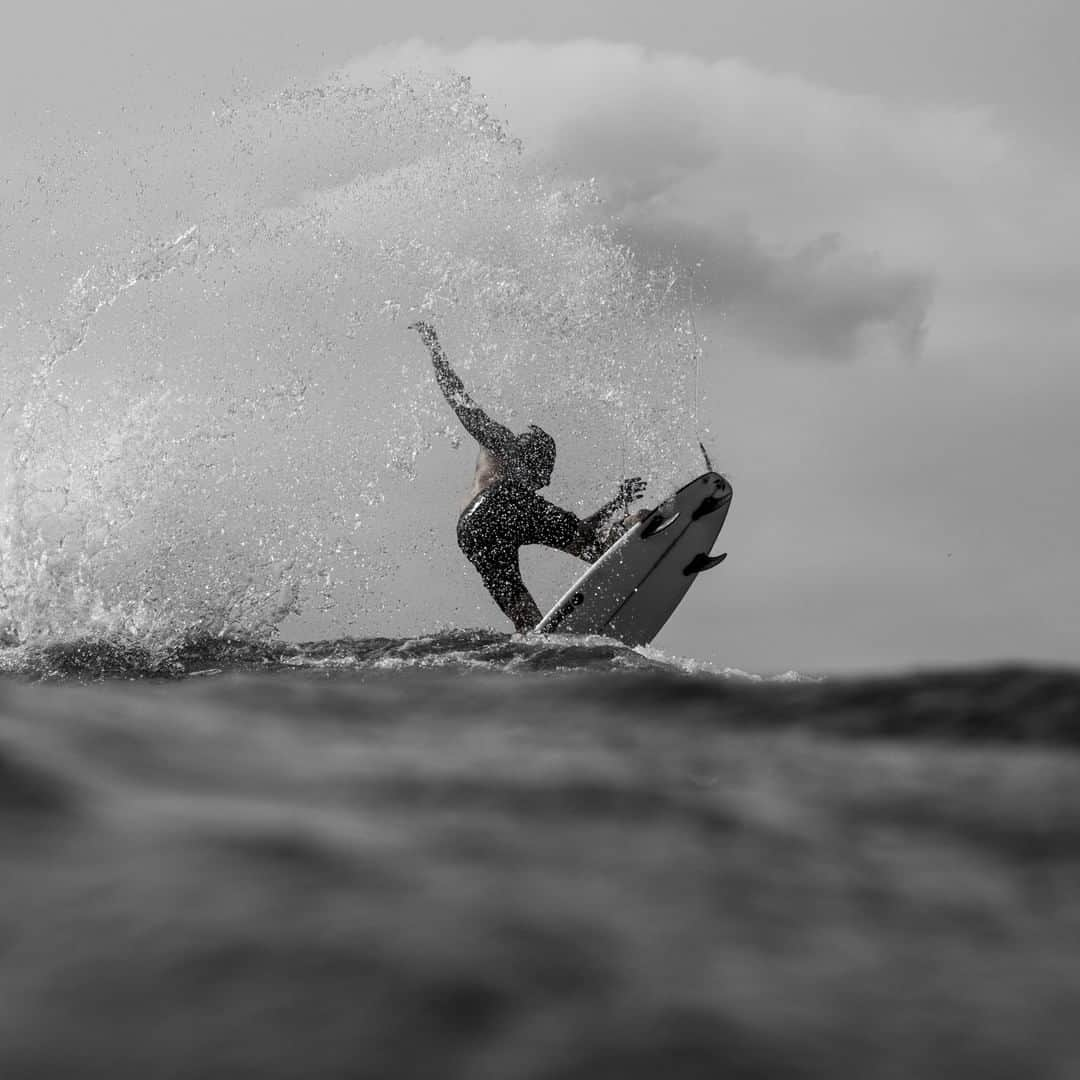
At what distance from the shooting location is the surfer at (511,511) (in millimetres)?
13672

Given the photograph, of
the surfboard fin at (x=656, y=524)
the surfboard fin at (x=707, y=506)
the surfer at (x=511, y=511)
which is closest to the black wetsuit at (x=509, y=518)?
the surfer at (x=511, y=511)

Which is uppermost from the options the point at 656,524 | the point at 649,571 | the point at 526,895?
the point at 656,524

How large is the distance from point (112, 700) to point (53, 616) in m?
10.6

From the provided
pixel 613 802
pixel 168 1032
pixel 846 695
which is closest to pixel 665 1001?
pixel 168 1032

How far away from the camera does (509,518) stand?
13.7m

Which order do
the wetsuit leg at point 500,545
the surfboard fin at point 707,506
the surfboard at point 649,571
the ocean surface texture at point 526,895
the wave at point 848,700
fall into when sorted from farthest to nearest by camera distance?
the surfboard fin at point 707,506 → the wetsuit leg at point 500,545 → the surfboard at point 649,571 → the wave at point 848,700 → the ocean surface texture at point 526,895

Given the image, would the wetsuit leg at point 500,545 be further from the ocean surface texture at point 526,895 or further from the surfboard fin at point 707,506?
the ocean surface texture at point 526,895

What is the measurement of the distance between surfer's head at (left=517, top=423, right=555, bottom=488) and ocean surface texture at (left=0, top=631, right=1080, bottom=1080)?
9332 mm

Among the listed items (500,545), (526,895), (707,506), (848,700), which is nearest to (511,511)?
(500,545)

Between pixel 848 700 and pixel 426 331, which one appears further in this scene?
pixel 426 331

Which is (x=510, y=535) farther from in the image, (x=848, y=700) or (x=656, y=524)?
(x=848, y=700)

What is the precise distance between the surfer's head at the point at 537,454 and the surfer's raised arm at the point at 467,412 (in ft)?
0.45

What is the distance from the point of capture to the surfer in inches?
538

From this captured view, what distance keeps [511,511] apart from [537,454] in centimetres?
74
